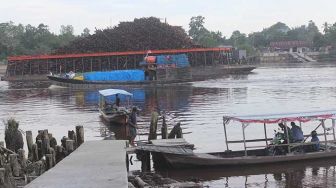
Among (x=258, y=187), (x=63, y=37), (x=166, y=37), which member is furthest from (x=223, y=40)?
(x=258, y=187)

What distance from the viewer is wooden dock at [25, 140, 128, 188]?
11203 mm

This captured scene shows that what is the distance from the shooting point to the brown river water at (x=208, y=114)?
17688 mm

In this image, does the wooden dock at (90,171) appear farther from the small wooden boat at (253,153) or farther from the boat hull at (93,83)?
the boat hull at (93,83)

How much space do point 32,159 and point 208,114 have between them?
18.4 metres

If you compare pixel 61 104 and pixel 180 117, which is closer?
pixel 180 117

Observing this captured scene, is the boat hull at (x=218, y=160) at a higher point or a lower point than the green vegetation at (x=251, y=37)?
lower

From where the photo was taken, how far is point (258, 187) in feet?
54.3

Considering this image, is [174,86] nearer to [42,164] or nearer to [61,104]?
[61,104]

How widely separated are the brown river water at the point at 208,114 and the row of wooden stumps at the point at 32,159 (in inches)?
144

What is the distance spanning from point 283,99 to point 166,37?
5732 cm

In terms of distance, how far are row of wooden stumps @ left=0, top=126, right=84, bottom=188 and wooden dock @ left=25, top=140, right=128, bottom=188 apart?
3.26 feet

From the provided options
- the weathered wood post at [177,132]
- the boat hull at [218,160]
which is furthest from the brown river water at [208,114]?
the weathered wood post at [177,132]

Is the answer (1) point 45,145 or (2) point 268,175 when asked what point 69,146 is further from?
(2) point 268,175

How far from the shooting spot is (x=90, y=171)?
41.3ft
